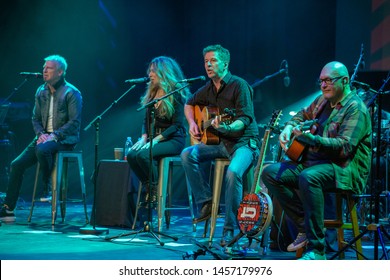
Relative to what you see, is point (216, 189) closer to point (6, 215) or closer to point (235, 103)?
point (235, 103)

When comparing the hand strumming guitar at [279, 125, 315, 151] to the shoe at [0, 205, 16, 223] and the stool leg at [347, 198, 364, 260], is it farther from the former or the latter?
the shoe at [0, 205, 16, 223]

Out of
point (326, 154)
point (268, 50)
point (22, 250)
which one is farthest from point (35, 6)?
point (326, 154)

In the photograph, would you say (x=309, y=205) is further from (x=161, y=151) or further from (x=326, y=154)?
(x=161, y=151)

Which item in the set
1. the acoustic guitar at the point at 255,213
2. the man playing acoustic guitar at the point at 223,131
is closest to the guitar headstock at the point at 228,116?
the man playing acoustic guitar at the point at 223,131

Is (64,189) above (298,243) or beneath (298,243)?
above

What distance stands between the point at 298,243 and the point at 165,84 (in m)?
2.22

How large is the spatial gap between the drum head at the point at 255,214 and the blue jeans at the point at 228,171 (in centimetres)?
42

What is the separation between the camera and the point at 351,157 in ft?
14.8

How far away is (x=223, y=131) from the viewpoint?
17.1 feet

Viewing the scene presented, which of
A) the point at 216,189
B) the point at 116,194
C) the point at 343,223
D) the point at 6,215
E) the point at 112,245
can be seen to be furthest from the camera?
the point at 6,215

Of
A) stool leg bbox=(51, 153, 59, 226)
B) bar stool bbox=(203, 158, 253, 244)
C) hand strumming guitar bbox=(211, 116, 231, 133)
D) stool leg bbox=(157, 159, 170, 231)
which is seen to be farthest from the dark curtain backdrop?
hand strumming guitar bbox=(211, 116, 231, 133)

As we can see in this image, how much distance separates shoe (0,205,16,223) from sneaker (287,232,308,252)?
3294 millimetres

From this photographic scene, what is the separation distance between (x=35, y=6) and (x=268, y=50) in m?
3.55

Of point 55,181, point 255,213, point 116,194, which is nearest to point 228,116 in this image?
point 255,213
